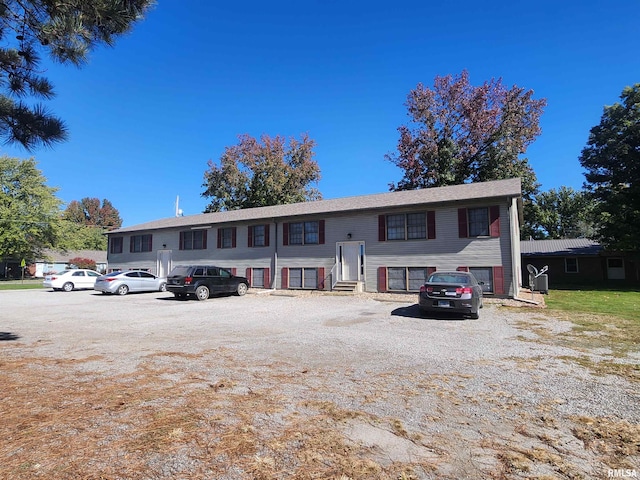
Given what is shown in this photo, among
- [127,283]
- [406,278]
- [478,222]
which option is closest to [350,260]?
[406,278]

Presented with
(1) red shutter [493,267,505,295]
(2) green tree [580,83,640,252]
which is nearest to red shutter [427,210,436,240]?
(1) red shutter [493,267,505,295]

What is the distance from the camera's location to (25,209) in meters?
41.2

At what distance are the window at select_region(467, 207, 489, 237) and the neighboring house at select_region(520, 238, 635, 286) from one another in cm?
1672

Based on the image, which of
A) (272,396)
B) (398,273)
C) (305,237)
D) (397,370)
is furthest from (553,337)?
(305,237)

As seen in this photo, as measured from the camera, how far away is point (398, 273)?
57.6 ft

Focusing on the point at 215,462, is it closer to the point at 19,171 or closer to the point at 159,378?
the point at 159,378

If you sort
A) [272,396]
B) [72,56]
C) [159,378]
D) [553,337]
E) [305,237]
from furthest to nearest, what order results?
[305,237] < [553,337] < [72,56] < [159,378] < [272,396]

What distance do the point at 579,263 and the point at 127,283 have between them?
114 ft

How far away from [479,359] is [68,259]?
6664cm

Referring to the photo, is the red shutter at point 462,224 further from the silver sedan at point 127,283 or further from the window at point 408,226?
the silver sedan at point 127,283

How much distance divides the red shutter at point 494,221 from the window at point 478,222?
0.18 m

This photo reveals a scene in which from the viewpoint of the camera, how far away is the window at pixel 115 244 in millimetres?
29391

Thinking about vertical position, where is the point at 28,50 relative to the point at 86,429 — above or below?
above

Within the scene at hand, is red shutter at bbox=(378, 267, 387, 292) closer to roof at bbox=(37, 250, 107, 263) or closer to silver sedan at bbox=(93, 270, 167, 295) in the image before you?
silver sedan at bbox=(93, 270, 167, 295)
